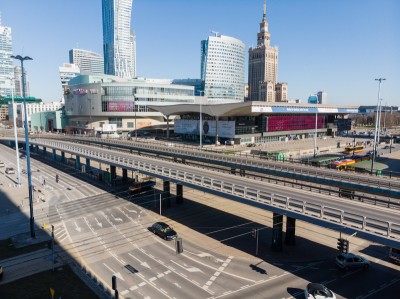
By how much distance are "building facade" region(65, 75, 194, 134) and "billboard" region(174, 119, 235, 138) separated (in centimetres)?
1586

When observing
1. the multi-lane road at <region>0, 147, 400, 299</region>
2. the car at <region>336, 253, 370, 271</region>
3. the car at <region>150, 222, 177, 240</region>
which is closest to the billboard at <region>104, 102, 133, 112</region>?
the multi-lane road at <region>0, 147, 400, 299</region>

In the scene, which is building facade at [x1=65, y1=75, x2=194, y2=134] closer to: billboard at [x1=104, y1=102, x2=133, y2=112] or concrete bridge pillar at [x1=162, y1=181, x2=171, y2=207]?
billboard at [x1=104, y1=102, x2=133, y2=112]

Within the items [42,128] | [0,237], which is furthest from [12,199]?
[42,128]

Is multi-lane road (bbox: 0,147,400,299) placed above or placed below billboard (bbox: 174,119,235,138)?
below

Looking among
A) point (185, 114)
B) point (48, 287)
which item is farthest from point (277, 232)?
point (185, 114)

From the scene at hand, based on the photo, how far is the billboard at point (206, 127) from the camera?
102500mm

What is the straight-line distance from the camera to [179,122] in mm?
119688

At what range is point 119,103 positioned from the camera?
137750 millimetres

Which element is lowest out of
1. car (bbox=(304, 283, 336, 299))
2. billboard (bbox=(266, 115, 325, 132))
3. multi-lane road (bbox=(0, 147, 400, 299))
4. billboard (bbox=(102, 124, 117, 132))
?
multi-lane road (bbox=(0, 147, 400, 299))

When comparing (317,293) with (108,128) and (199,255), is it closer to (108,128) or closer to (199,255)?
(199,255)

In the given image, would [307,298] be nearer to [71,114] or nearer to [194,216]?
[194,216]

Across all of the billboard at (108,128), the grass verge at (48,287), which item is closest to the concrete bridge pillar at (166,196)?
the grass verge at (48,287)

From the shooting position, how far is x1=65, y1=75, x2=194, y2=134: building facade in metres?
137

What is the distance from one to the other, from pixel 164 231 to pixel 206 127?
254 feet
